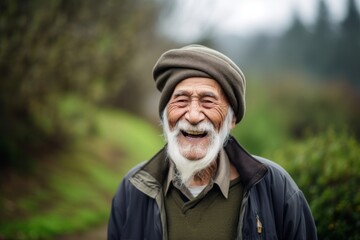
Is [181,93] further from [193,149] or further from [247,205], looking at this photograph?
[247,205]

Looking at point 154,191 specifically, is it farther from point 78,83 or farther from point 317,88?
point 317,88

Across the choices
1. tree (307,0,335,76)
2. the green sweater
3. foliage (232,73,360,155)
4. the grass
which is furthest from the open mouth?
tree (307,0,335,76)

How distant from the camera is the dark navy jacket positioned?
277cm

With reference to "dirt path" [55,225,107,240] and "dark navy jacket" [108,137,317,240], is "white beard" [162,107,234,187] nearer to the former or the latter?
"dark navy jacket" [108,137,317,240]

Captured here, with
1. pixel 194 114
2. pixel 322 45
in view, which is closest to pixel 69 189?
pixel 194 114

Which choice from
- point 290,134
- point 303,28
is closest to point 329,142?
point 290,134

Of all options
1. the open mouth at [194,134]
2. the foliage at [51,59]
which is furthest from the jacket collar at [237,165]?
the foliage at [51,59]

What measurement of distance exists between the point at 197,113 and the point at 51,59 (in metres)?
6.27

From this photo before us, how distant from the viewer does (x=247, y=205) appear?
2.79 metres

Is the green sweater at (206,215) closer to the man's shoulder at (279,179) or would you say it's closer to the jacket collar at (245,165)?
the jacket collar at (245,165)

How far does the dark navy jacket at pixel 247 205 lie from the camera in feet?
9.07

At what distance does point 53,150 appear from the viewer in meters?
12.3

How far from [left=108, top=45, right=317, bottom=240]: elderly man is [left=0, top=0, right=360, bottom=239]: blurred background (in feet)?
2.54

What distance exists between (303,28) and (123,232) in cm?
2745
